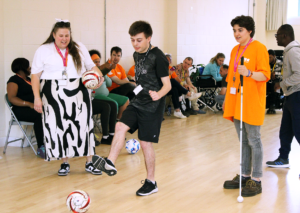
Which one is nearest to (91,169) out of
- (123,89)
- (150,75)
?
(150,75)

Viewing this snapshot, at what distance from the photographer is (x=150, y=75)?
2.92 m

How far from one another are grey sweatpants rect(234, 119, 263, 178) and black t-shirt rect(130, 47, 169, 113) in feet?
2.60

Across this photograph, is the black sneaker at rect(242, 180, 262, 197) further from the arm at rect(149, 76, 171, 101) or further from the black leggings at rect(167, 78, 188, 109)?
the black leggings at rect(167, 78, 188, 109)

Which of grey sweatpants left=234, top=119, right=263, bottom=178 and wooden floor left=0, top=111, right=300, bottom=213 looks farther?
grey sweatpants left=234, top=119, right=263, bottom=178

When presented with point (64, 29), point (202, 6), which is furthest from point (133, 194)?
point (202, 6)

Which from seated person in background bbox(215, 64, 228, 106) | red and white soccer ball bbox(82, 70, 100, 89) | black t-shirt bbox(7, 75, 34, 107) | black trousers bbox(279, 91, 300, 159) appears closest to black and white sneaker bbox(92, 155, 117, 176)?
red and white soccer ball bbox(82, 70, 100, 89)

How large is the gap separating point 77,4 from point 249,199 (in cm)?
488

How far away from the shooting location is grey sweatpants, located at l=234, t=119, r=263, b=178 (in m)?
3.03

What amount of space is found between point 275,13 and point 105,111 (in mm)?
8749

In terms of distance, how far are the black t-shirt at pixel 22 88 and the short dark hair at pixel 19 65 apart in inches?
4.6

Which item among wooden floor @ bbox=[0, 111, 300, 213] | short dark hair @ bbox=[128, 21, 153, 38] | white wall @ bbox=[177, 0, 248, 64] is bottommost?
wooden floor @ bbox=[0, 111, 300, 213]

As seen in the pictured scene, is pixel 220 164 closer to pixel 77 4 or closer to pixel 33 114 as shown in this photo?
pixel 33 114

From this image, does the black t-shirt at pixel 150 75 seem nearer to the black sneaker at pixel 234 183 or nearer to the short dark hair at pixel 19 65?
the black sneaker at pixel 234 183

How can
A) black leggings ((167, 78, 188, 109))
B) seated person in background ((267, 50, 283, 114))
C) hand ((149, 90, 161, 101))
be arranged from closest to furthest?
hand ((149, 90, 161, 101))
black leggings ((167, 78, 188, 109))
seated person in background ((267, 50, 283, 114))
